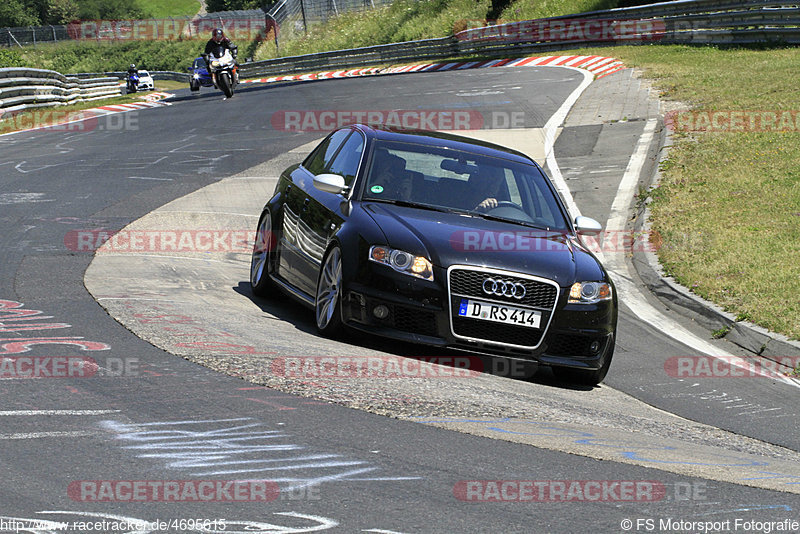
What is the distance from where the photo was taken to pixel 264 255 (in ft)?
29.6

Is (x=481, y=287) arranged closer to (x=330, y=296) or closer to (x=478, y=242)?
(x=478, y=242)

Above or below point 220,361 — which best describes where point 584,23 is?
above

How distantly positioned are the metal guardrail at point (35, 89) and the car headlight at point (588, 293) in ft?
72.8

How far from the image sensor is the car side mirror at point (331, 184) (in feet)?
25.2

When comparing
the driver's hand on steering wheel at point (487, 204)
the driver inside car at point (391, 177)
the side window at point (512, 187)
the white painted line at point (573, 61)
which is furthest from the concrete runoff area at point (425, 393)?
the white painted line at point (573, 61)

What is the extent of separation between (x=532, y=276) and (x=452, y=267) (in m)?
0.56

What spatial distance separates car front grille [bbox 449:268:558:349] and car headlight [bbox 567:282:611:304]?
15cm

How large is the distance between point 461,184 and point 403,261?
1.40 m

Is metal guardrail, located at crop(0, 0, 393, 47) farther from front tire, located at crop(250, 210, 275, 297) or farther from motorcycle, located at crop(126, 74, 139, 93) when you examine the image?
front tire, located at crop(250, 210, 275, 297)

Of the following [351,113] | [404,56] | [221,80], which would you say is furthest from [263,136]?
[404,56]

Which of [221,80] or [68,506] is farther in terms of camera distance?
[221,80]

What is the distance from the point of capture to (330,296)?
24.2 ft

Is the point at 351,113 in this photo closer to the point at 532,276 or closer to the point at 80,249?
the point at 80,249

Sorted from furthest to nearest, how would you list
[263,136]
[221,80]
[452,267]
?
[221,80], [263,136], [452,267]
